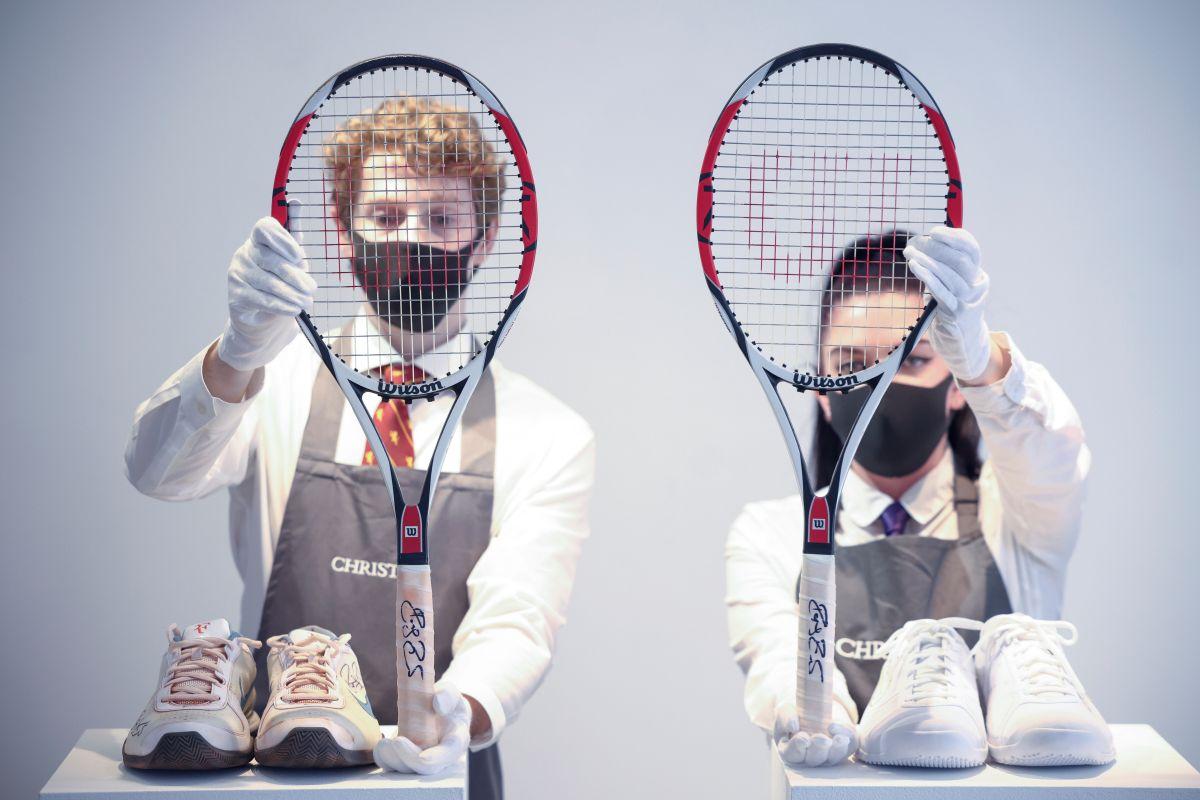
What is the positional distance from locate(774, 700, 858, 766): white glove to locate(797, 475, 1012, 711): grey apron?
699 mm

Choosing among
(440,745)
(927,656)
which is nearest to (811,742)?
(927,656)

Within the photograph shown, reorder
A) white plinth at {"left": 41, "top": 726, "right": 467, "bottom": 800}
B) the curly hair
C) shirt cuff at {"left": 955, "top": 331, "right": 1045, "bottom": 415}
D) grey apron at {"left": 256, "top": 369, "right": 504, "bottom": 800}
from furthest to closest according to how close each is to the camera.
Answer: grey apron at {"left": 256, "top": 369, "right": 504, "bottom": 800} → the curly hair → shirt cuff at {"left": 955, "top": 331, "right": 1045, "bottom": 415} → white plinth at {"left": 41, "top": 726, "right": 467, "bottom": 800}

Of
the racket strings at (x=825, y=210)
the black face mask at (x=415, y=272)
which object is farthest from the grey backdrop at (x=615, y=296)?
the black face mask at (x=415, y=272)

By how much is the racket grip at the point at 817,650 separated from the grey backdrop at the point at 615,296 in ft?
4.53

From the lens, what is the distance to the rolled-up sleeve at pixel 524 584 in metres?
2.02

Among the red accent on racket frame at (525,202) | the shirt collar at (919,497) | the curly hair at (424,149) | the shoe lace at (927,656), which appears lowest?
→ the shoe lace at (927,656)

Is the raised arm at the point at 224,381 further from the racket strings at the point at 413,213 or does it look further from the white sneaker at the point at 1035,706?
the white sneaker at the point at 1035,706

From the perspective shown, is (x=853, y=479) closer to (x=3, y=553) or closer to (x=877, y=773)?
(x=877, y=773)

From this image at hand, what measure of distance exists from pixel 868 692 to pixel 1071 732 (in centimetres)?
70

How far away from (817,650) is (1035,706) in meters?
0.29

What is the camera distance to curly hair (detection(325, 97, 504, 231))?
2.17 m

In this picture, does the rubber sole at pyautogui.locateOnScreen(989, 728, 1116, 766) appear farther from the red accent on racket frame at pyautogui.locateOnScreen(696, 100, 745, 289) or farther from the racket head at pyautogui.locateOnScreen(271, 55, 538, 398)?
the racket head at pyautogui.locateOnScreen(271, 55, 538, 398)

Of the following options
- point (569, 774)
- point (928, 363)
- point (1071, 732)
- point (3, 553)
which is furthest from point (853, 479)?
point (3, 553)
